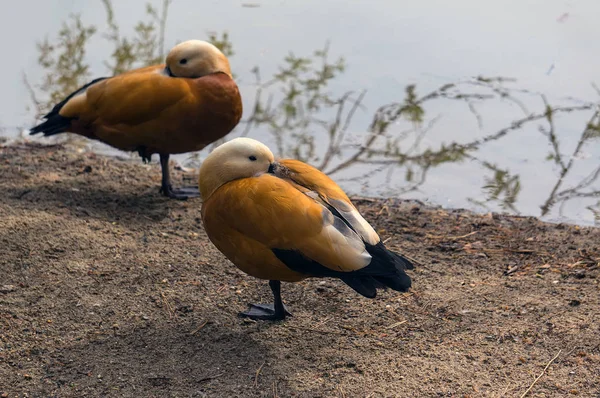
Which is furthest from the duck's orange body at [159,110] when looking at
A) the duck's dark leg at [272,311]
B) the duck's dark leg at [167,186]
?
the duck's dark leg at [272,311]

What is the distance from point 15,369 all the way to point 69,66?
361cm

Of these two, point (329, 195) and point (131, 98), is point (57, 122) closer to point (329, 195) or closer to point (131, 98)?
point (131, 98)

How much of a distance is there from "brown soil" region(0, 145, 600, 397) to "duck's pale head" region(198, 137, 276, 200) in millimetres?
617

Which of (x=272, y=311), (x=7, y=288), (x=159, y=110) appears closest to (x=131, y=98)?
(x=159, y=110)

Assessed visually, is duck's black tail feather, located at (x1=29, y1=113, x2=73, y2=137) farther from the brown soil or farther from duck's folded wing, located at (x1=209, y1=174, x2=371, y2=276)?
duck's folded wing, located at (x1=209, y1=174, x2=371, y2=276)

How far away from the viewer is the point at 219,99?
13.4 ft

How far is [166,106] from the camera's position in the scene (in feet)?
13.1

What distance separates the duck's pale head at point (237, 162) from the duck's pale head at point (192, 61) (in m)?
1.28

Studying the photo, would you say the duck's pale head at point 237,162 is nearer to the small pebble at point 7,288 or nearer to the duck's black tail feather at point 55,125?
the small pebble at point 7,288

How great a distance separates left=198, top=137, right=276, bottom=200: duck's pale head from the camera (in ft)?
9.68

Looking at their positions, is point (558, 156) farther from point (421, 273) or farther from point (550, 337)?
point (550, 337)

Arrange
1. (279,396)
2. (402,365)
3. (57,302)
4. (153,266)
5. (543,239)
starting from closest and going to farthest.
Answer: (279,396) < (402,365) < (57,302) < (153,266) < (543,239)

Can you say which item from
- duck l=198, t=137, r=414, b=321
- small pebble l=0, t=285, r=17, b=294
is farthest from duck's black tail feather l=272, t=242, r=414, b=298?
small pebble l=0, t=285, r=17, b=294

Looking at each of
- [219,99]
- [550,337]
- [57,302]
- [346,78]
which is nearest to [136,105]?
[219,99]
